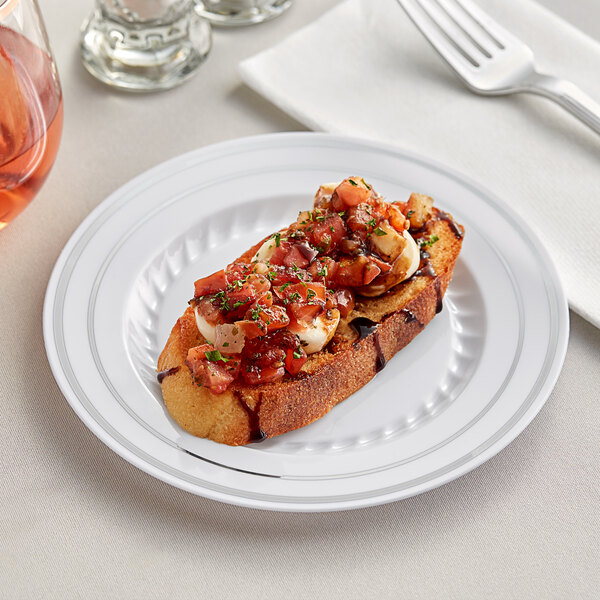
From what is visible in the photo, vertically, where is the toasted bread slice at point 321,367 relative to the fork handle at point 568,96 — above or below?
below

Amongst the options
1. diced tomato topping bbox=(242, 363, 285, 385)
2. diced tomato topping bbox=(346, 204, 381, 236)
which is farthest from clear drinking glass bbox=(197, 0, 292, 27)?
diced tomato topping bbox=(242, 363, 285, 385)

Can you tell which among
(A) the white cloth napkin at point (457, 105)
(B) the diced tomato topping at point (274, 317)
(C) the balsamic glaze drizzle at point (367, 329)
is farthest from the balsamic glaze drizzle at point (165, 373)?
(A) the white cloth napkin at point (457, 105)

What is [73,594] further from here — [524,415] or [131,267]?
[524,415]

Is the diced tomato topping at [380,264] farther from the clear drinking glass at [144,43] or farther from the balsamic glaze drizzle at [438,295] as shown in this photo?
the clear drinking glass at [144,43]

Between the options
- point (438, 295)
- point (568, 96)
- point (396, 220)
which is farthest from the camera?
point (568, 96)

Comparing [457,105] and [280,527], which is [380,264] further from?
[457,105]

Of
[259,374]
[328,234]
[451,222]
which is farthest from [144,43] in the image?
[259,374]

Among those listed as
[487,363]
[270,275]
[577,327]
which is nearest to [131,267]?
[270,275]
